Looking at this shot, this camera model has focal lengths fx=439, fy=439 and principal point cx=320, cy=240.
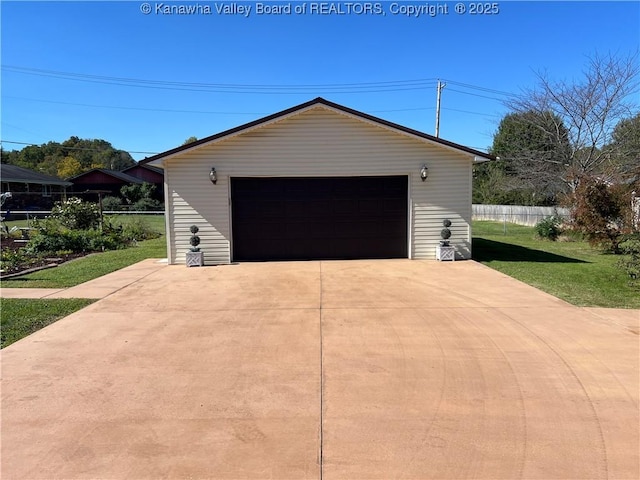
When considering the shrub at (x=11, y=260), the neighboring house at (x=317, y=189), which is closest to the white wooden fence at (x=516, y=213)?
the neighboring house at (x=317, y=189)

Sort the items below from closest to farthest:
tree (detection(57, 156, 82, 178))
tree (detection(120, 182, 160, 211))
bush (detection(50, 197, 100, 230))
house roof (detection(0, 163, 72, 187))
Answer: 1. bush (detection(50, 197, 100, 230))
2. house roof (detection(0, 163, 72, 187))
3. tree (detection(120, 182, 160, 211))
4. tree (detection(57, 156, 82, 178))

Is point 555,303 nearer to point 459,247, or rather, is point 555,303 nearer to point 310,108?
point 459,247

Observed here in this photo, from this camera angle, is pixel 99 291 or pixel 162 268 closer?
pixel 99 291

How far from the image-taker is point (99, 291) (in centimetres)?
777

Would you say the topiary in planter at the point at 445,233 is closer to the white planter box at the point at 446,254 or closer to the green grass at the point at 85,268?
the white planter box at the point at 446,254

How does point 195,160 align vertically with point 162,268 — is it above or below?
above

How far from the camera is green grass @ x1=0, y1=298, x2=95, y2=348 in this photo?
5418 mm

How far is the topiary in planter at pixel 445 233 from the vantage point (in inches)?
435

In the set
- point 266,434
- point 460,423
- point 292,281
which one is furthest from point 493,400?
point 292,281

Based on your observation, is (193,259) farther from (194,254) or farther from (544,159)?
(544,159)

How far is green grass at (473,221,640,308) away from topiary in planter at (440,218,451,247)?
1057 mm

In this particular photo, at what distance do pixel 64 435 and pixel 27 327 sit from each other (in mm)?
3182

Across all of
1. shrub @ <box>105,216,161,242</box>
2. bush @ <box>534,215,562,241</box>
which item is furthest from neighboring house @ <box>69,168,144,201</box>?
bush @ <box>534,215,562,241</box>

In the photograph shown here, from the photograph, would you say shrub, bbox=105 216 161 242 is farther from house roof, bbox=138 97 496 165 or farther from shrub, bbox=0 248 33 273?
house roof, bbox=138 97 496 165
